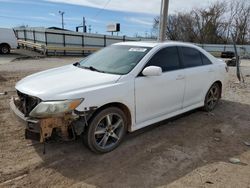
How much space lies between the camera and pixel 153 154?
3.78m

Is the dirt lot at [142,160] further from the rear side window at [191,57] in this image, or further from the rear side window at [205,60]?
the rear side window at [205,60]

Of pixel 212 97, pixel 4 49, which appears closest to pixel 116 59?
A: pixel 212 97

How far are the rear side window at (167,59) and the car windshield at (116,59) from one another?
0.21m

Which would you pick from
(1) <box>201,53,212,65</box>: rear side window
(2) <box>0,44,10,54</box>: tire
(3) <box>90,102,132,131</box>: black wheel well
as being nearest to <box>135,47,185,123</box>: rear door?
(3) <box>90,102,132,131</box>: black wheel well

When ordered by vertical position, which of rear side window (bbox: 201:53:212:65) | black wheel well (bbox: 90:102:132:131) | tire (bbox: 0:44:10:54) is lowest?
black wheel well (bbox: 90:102:132:131)

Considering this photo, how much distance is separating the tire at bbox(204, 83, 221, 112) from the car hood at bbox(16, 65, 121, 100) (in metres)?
2.94

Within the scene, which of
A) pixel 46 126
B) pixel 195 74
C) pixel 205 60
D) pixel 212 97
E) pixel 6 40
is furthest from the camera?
pixel 6 40

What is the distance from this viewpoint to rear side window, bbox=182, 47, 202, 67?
16.4ft

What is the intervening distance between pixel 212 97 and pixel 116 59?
9.54 feet

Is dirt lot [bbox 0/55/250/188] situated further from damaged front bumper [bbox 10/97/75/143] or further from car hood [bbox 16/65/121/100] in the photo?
car hood [bbox 16/65/121/100]

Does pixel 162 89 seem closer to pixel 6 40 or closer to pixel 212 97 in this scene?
pixel 212 97

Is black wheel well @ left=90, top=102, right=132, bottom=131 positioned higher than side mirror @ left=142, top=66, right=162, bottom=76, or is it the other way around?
side mirror @ left=142, top=66, right=162, bottom=76

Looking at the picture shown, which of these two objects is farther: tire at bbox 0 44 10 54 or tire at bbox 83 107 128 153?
tire at bbox 0 44 10 54

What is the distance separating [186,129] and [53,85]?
2.72m
